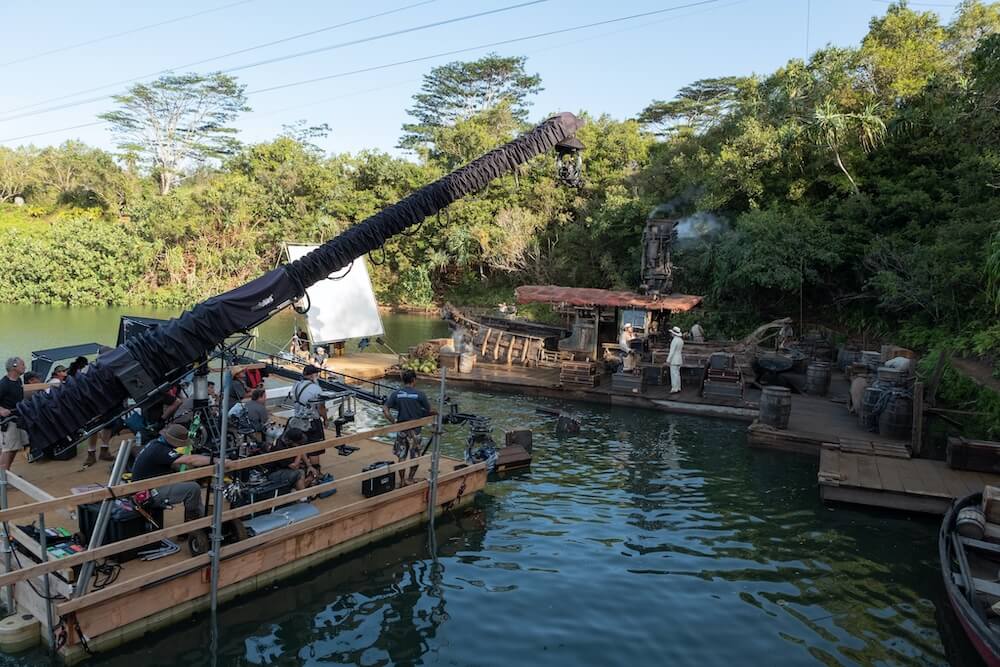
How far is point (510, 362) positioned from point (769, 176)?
1781cm

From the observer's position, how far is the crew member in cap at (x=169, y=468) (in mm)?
7477

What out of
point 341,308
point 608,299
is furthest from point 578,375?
point 341,308

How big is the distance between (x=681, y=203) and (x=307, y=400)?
31.2m

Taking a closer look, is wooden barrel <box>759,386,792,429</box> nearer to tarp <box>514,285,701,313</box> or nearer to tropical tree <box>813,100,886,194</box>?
tarp <box>514,285,701,313</box>

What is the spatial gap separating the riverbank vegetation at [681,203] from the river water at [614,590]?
6440mm

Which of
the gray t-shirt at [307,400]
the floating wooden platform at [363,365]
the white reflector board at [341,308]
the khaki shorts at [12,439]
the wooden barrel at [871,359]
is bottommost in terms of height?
the floating wooden platform at [363,365]

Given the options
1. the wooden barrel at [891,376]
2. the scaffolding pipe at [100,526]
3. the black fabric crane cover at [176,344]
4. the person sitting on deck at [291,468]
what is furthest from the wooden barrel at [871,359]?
the scaffolding pipe at [100,526]

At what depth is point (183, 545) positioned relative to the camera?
25.4ft

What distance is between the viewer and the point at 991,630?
6.45m

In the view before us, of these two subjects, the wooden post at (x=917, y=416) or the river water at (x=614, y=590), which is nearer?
the river water at (x=614, y=590)

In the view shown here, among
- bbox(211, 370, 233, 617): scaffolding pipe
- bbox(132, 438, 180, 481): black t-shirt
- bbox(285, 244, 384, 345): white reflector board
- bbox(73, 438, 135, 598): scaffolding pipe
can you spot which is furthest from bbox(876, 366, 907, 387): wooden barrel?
bbox(285, 244, 384, 345): white reflector board

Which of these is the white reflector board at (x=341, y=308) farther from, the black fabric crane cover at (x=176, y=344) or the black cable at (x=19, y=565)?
the black cable at (x=19, y=565)

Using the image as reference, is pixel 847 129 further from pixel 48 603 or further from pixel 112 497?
pixel 48 603

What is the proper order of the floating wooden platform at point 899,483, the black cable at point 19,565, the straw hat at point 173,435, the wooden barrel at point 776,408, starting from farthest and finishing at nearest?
1. the wooden barrel at point 776,408
2. the floating wooden platform at point 899,483
3. the straw hat at point 173,435
4. the black cable at point 19,565
